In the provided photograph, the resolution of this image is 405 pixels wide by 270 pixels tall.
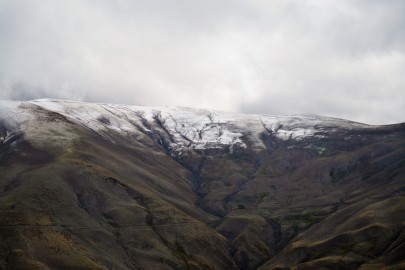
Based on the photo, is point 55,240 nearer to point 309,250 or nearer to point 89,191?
point 89,191

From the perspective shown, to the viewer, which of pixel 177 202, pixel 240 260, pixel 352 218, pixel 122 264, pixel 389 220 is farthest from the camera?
pixel 177 202

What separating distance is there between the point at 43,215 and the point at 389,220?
14438cm

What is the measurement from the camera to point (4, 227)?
320 feet

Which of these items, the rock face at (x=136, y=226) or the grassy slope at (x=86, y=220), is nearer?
the grassy slope at (x=86, y=220)

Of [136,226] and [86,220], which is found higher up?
[86,220]

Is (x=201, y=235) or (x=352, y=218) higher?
(x=352, y=218)

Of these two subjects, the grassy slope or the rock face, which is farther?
the rock face

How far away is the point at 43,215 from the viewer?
373 ft


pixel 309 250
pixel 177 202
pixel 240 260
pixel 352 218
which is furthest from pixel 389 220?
pixel 177 202

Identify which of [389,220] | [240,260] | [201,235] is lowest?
[240,260]

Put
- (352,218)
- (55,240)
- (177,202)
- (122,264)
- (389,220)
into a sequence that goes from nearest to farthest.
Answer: (55,240), (122,264), (389,220), (352,218), (177,202)

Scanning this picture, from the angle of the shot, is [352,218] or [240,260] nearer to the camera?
[352,218]

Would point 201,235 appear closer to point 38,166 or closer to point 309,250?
point 309,250

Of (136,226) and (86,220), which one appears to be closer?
(86,220)
